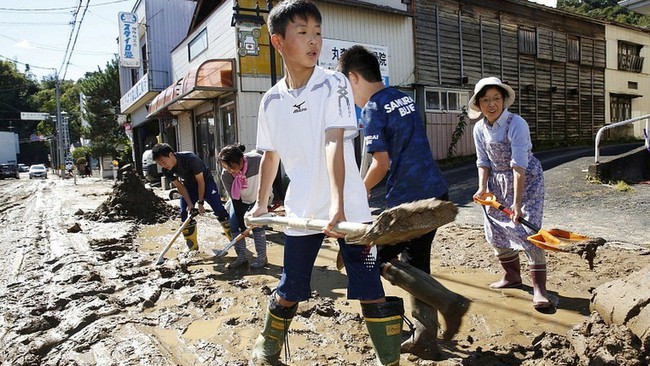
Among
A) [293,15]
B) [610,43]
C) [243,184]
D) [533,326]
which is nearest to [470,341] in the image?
[533,326]

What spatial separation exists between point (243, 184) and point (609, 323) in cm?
371

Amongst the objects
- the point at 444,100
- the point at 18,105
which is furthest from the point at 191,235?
the point at 18,105

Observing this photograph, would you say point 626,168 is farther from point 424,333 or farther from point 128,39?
point 128,39

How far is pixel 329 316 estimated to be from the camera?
131 inches

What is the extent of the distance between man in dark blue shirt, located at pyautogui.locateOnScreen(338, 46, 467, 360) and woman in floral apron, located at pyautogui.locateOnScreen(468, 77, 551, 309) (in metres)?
0.87

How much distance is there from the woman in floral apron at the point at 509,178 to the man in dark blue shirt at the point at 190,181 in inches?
143

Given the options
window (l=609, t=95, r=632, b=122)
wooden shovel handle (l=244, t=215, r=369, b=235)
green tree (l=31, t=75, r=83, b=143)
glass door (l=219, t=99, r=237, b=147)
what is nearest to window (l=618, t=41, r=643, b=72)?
window (l=609, t=95, r=632, b=122)

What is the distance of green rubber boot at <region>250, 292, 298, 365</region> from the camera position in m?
2.39

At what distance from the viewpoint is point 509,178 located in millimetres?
3385

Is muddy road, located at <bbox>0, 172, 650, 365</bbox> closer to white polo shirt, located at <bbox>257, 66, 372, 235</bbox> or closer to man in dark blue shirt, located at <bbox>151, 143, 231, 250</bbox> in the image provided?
man in dark blue shirt, located at <bbox>151, 143, 231, 250</bbox>

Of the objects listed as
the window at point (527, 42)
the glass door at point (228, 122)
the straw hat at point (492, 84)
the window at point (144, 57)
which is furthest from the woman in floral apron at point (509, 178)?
the window at point (144, 57)

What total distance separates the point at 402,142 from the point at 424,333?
3.67 ft

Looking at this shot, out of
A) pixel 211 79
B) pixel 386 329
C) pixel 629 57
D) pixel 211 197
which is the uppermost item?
pixel 629 57

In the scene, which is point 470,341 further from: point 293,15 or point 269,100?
point 293,15
